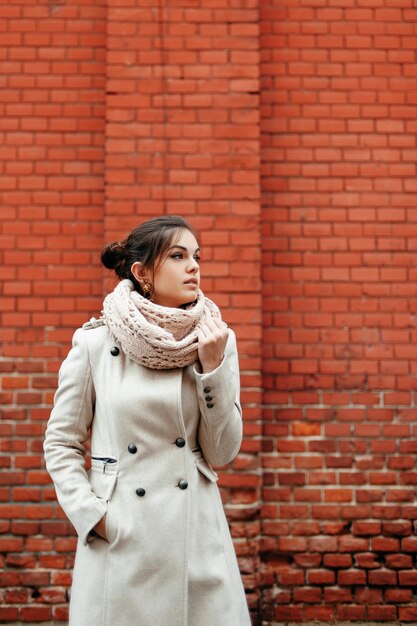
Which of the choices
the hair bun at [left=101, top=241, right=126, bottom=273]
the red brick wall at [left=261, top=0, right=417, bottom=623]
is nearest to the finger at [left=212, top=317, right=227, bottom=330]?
the hair bun at [left=101, top=241, right=126, bottom=273]

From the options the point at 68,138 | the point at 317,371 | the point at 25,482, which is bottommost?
the point at 25,482

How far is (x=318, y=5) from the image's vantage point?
13.8ft

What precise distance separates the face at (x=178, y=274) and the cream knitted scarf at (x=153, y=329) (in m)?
0.07

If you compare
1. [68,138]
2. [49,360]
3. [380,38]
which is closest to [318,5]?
[380,38]

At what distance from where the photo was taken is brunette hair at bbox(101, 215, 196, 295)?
238cm

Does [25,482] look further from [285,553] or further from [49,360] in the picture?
[285,553]

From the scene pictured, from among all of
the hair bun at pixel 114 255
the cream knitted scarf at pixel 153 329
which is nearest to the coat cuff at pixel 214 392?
the cream knitted scarf at pixel 153 329

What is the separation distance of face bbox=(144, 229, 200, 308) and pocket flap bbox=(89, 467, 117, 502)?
24.9 inches

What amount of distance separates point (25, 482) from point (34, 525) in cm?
25

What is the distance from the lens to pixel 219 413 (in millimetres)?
2217

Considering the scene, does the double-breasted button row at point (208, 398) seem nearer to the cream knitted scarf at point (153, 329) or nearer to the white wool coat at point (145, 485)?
the white wool coat at point (145, 485)

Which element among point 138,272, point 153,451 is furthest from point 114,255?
point 153,451

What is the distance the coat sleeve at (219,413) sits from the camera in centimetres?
221

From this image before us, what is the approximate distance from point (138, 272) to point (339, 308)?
6.30ft
